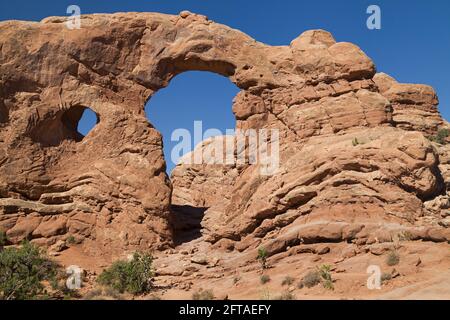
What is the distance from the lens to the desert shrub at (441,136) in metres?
30.7

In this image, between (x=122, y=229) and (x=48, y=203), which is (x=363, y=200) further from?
(x=48, y=203)

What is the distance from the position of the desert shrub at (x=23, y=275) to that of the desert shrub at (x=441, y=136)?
24.9 m

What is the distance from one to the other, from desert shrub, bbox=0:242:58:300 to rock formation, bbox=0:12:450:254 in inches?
205

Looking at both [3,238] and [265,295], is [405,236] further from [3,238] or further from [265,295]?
[3,238]

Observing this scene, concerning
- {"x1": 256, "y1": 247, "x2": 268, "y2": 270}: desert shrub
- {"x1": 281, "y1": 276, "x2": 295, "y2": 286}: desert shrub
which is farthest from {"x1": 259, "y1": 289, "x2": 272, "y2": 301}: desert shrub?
{"x1": 256, "y1": 247, "x2": 268, "y2": 270}: desert shrub

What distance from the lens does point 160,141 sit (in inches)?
928

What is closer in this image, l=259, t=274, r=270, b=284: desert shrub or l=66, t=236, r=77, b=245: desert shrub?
l=259, t=274, r=270, b=284: desert shrub

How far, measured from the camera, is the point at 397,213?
→ 1758cm

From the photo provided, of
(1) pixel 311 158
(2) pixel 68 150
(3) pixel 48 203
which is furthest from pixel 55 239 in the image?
(1) pixel 311 158

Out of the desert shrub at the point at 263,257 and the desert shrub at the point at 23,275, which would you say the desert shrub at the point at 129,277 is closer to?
the desert shrub at the point at 23,275

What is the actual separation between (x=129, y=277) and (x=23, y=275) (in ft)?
11.9

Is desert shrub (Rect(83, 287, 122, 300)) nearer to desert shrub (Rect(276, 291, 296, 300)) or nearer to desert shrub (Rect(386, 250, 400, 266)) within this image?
desert shrub (Rect(276, 291, 296, 300))

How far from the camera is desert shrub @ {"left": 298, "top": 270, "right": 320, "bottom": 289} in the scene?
587 inches
